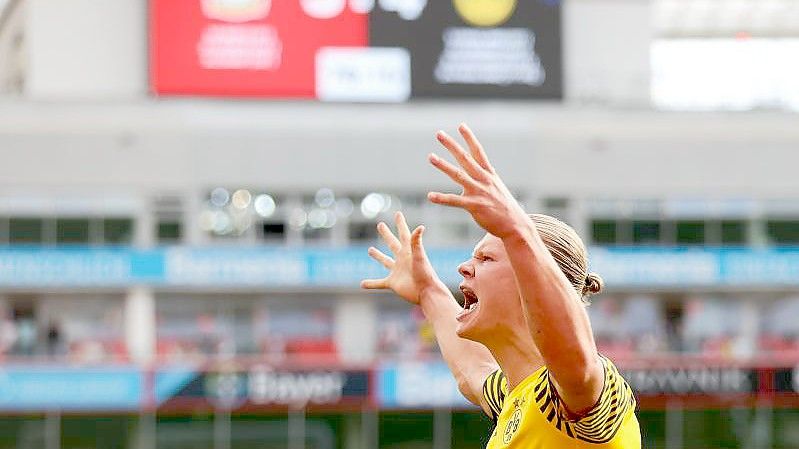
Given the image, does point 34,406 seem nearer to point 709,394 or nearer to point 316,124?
point 316,124

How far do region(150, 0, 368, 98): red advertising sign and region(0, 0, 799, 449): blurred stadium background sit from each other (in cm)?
5

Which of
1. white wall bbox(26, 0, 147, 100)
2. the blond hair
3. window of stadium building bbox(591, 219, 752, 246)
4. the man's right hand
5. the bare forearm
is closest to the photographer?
the blond hair

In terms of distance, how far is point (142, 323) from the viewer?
1374 inches

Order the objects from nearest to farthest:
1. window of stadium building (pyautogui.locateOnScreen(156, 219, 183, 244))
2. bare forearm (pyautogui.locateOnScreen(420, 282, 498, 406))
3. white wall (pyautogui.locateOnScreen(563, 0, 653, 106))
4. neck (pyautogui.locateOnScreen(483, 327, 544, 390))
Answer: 1. neck (pyautogui.locateOnScreen(483, 327, 544, 390))
2. bare forearm (pyautogui.locateOnScreen(420, 282, 498, 406))
3. window of stadium building (pyautogui.locateOnScreen(156, 219, 183, 244))
4. white wall (pyautogui.locateOnScreen(563, 0, 653, 106))

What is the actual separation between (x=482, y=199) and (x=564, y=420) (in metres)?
0.52

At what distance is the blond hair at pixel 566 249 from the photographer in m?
3.54

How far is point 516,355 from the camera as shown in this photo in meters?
3.72

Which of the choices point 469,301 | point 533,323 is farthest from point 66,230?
point 533,323

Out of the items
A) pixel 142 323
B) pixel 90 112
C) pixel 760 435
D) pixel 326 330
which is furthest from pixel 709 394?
pixel 90 112

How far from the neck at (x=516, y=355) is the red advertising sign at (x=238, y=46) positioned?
31.4 meters

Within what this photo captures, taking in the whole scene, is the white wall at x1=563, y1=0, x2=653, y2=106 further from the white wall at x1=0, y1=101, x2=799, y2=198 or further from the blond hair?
the blond hair

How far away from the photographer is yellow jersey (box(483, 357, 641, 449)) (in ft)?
10.9

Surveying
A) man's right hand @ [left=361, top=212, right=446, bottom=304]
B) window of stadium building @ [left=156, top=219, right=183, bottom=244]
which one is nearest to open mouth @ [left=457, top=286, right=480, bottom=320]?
man's right hand @ [left=361, top=212, right=446, bottom=304]

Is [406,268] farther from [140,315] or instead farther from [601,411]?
[140,315]
